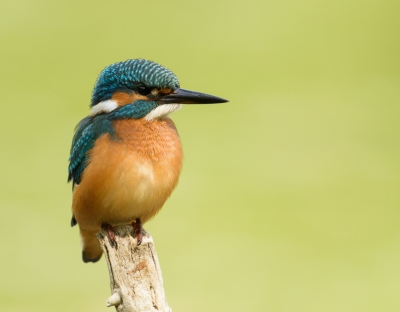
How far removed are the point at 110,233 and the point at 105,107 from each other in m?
0.68

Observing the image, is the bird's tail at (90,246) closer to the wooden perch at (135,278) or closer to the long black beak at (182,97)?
the wooden perch at (135,278)

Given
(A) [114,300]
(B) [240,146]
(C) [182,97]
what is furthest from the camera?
(B) [240,146]

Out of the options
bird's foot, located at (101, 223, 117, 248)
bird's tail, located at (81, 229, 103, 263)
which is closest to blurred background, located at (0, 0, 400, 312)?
bird's tail, located at (81, 229, 103, 263)

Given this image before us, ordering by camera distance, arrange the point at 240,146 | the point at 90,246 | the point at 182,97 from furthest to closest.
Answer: the point at 240,146 → the point at 90,246 → the point at 182,97

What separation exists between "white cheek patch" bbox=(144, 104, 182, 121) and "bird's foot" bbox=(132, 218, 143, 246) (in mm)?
589

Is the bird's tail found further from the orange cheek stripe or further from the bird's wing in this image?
the orange cheek stripe

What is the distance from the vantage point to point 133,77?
4371 mm

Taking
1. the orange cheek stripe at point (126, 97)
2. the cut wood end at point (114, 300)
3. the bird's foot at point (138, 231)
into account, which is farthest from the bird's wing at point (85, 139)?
the cut wood end at point (114, 300)

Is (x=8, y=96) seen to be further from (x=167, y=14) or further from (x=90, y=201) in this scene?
(x=90, y=201)

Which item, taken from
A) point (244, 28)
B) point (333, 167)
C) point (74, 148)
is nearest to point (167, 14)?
point (244, 28)

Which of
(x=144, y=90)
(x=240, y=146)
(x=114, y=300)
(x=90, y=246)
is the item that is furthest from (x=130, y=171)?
(x=240, y=146)

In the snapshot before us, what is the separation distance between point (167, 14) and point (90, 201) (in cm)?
898

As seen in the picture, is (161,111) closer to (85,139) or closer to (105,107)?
(105,107)

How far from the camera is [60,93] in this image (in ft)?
34.7
